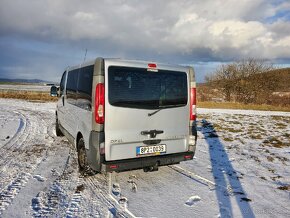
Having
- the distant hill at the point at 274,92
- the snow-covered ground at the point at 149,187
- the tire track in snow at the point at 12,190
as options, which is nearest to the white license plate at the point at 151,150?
the snow-covered ground at the point at 149,187

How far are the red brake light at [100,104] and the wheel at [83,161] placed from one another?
3.47 feet

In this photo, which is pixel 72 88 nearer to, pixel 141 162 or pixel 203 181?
pixel 141 162

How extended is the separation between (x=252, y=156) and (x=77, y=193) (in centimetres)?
485

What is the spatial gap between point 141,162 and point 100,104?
125 cm

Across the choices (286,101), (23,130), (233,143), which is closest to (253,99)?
(286,101)

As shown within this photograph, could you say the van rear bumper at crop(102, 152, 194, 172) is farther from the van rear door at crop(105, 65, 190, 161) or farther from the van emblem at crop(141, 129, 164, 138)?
the van emblem at crop(141, 129, 164, 138)

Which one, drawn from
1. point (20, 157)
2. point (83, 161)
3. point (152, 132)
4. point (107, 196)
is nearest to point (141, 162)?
point (152, 132)

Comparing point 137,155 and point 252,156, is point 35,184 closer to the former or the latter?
point 137,155

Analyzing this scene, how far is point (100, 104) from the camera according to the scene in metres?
3.60

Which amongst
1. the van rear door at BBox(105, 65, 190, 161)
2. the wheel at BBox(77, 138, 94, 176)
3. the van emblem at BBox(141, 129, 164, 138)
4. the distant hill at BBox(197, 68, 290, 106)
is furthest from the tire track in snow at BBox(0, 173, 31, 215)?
the distant hill at BBox(197, 68, 290, 106)

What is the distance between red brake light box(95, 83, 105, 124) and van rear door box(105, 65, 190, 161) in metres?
0.06

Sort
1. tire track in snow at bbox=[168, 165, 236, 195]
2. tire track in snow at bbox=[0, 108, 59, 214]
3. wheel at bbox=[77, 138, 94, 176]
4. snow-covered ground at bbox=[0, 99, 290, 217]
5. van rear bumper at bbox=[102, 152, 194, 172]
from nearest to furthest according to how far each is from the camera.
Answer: snow-covered ground at bbox=[0, 99, 290, 217] → van rear bumper at bbox=[102, 152, 194, 172] → tire track in snow at bbox=[0, 108, 59, 214] → tire track in snow at bbox=[168, 165, 236, 195] → wheel at bbox=[77, 138, 94, 176]

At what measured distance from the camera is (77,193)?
3824 millimetres

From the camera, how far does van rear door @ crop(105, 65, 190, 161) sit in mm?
3668
